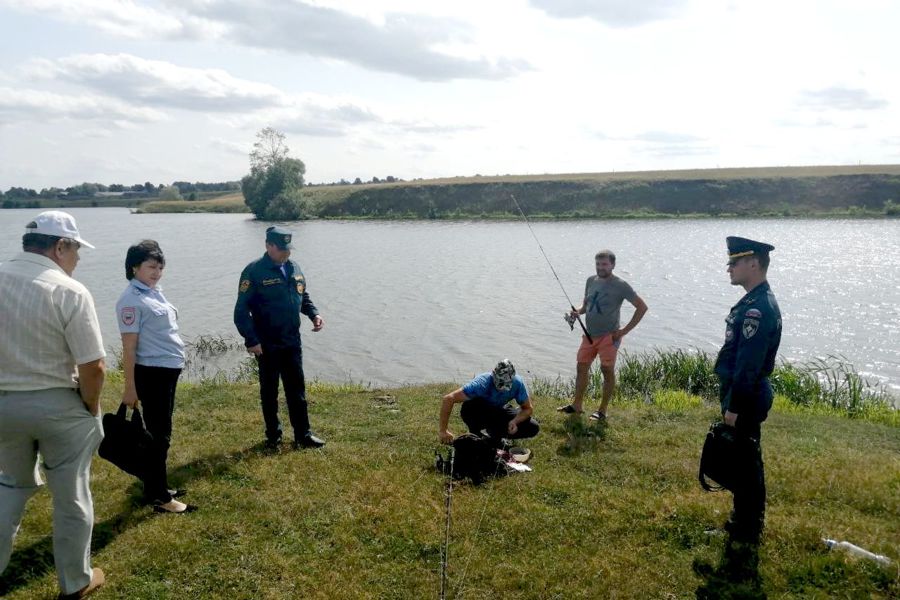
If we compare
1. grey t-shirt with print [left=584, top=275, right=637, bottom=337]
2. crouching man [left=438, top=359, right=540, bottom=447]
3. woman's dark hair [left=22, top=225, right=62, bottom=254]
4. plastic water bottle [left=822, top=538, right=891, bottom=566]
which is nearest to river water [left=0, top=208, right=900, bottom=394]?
grey t-shirt with print [left=584, top=275, right=637, bottom=337]

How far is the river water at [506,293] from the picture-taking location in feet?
54.9

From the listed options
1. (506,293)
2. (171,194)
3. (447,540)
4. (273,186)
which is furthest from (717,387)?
(171,194)

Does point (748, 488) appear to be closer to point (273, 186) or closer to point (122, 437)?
point (122, 437)

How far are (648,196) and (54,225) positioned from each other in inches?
3098

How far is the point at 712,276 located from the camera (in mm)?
28625

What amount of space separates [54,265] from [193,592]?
2.43 m

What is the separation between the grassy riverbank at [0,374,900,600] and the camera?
4.76 m

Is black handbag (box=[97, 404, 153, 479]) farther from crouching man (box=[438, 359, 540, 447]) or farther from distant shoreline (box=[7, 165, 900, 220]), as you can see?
distant shoreline (box=[7, 165, 900, 220])

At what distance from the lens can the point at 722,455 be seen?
17.2ft

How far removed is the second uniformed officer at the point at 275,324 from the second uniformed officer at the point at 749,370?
437 centimetres

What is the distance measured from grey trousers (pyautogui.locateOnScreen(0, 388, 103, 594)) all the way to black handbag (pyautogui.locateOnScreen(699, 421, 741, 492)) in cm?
450

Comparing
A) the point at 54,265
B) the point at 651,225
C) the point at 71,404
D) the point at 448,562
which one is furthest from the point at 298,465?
the point at 651,225

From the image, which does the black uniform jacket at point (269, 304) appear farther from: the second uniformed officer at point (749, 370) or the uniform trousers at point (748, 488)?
the uniform trousers at point (748, 488)

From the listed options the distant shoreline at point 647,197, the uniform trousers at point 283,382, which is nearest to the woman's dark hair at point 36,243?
the uniform trousers at point 283,382
